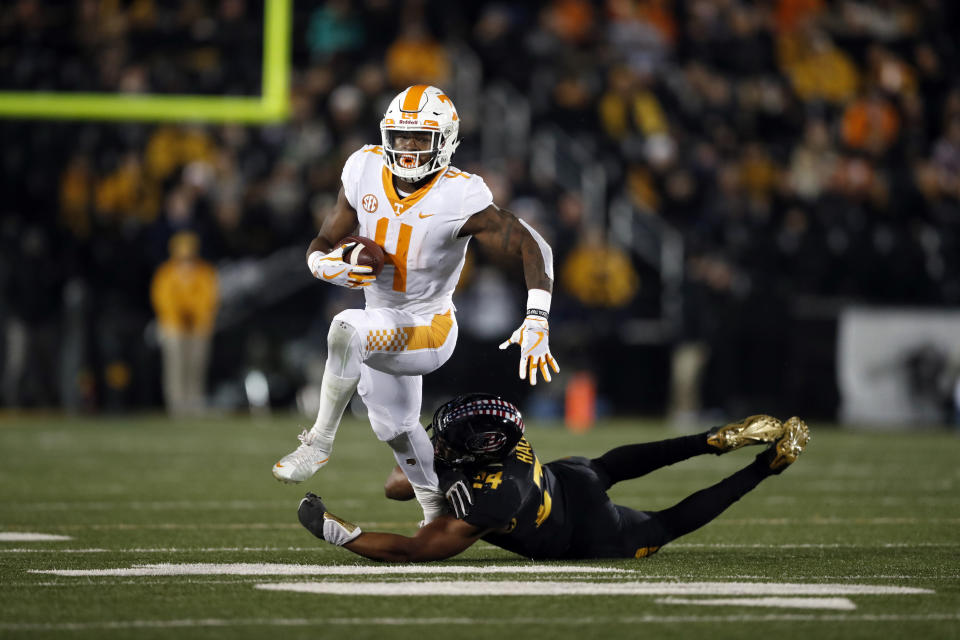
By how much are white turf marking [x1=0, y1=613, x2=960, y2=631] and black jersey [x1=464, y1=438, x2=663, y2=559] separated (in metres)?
1.22

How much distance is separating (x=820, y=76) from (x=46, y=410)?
939 cm

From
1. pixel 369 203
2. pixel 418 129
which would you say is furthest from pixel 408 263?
pixel 418 129

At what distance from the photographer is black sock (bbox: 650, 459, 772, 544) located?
223 inches

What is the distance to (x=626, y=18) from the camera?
58.3ft

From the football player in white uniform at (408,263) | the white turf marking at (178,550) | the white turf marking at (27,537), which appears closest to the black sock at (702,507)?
the football player in white uniform at (408,263)

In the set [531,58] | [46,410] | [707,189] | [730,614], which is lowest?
[46,410]

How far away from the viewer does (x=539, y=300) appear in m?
5.71

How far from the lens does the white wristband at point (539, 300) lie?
5695 mm

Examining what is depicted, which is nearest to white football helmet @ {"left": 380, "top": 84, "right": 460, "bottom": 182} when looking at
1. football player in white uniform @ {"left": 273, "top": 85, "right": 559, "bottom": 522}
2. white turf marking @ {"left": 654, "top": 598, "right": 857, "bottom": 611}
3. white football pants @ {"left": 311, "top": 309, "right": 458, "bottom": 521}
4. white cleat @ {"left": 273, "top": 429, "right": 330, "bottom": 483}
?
football player in white uniform @ {"left": 273, "top": 85, "right": 559, "bottom": 522}

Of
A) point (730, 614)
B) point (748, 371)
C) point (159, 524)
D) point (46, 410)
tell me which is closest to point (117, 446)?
point (46, 410)

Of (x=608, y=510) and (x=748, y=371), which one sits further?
(x=748, y=371)

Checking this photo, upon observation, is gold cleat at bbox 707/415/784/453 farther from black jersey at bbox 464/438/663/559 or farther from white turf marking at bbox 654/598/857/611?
white turf marking at bbox 654/598/857/611

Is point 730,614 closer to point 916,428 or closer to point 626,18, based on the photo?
point 916,428

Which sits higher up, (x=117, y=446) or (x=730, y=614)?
(x=730, y=614)
